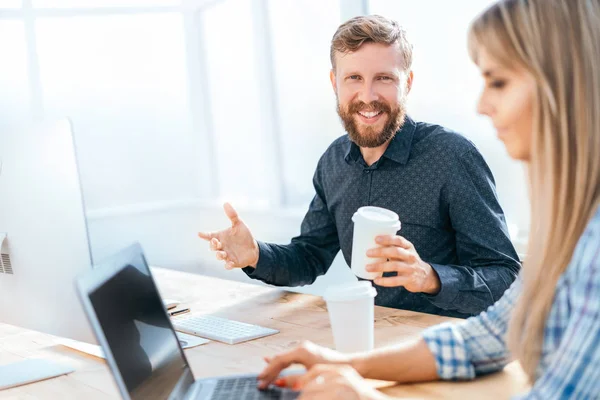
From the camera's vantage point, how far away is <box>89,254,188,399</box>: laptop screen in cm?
98

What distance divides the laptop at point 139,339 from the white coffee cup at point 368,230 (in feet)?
1.04

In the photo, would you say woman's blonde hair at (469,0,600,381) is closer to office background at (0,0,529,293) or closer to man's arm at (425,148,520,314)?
man's arm at (425,148,520,314)

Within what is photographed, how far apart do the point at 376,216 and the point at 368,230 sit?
4 cm

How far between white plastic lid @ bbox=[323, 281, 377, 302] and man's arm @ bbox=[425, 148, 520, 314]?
40 centimetres

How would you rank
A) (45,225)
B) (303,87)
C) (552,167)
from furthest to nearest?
(303,87) < (45,225) < (552,167)

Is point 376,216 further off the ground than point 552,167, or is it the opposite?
point 552,167

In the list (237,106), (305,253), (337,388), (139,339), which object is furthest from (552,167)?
(237,106)

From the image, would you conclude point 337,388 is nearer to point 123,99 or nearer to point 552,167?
point 552,167

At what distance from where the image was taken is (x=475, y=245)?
188 centimetres

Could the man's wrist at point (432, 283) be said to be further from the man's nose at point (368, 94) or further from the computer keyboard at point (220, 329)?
the man's nose at point (368, 94)

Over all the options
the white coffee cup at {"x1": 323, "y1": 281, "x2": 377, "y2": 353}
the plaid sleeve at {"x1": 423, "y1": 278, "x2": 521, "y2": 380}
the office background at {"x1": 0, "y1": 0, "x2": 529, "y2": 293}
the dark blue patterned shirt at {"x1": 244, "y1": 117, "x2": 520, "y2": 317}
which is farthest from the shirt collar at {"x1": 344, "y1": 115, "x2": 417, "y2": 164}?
the office background at {"x1": 0, "y1": 0, "x2": 529, "y2": 293}

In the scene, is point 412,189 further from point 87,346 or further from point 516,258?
point 87,346

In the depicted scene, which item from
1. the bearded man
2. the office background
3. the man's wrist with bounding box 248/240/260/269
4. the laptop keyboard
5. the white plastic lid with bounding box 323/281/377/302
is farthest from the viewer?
the office background

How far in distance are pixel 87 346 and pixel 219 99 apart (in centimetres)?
336
